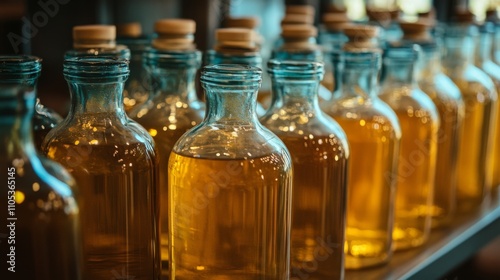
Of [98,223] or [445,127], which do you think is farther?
[445,127]

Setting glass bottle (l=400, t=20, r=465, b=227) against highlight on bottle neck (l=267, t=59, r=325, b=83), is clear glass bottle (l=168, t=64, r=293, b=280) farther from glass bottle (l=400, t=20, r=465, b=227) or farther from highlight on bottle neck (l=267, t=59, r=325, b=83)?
glass bottle (l=400, t=20, r=465, b=227)

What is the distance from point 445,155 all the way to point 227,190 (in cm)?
50

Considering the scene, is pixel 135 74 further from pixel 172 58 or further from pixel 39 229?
pixel 39 229

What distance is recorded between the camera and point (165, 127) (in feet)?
2.40

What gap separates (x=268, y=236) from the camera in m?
0.63

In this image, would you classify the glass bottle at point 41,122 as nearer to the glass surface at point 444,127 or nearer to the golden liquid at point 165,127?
the golden liquid at point 165,127

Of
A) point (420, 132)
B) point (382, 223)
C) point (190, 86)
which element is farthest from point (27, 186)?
point (420, 132)

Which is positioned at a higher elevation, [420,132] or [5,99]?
[5,99]

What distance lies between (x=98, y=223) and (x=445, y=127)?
0.58m

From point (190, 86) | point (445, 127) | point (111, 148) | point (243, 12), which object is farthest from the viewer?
point (243, 12)

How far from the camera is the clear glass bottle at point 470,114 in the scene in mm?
1104

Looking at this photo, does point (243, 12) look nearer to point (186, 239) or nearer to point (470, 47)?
point (470, 47)

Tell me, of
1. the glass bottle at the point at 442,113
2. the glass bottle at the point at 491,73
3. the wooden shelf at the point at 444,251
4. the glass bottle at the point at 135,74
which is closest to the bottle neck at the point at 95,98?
the glass bottle at the point at 135,74

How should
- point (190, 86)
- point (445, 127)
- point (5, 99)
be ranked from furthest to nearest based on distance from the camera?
point (445, 127)
point (190, 86)
point (5, 99)
